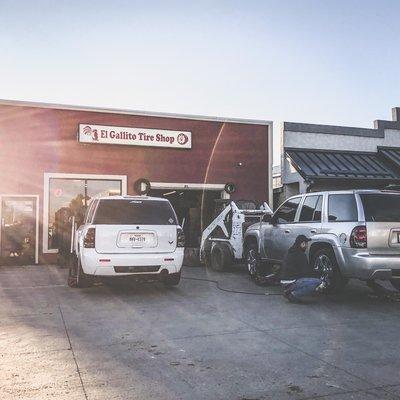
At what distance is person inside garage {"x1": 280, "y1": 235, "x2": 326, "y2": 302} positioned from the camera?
823 centimetres

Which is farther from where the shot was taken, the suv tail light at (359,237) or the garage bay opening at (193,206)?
the garage bay opening at (193,206)

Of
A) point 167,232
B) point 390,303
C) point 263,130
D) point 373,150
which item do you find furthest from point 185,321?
point 373,150

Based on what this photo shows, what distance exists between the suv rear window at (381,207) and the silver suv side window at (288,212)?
6.49 feet

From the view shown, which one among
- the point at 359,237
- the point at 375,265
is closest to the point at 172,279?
the point at 359,237

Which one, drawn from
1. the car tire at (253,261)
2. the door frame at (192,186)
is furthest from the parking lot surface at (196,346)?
the door frame at (192,186)

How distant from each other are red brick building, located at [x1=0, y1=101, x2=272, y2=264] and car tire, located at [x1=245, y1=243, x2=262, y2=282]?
6628 mm

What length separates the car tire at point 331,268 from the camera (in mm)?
8359

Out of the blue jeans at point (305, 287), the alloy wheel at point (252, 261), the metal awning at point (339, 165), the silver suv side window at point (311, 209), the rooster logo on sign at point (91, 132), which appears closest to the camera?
the blue jeans at point (305, 287)

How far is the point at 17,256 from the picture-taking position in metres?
15.5

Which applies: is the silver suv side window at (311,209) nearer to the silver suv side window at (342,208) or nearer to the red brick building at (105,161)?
the silver suv side window at (342,208)

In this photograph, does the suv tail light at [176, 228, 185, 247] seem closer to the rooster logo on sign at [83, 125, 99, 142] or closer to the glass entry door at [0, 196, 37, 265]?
the glass entry door at [0, 196, 37, 265]

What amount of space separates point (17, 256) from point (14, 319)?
9058 mm

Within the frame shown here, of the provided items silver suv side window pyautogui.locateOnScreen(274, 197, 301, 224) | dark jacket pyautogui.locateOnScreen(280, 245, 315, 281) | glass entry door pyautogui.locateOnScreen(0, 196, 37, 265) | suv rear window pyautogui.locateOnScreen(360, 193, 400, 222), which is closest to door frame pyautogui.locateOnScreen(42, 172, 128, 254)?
glass entry door pyautogui.locateOnScreen(0, 196, 37, 265)

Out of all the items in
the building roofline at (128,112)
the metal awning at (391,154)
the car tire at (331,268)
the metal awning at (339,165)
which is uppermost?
the building roofline at (128,112)
